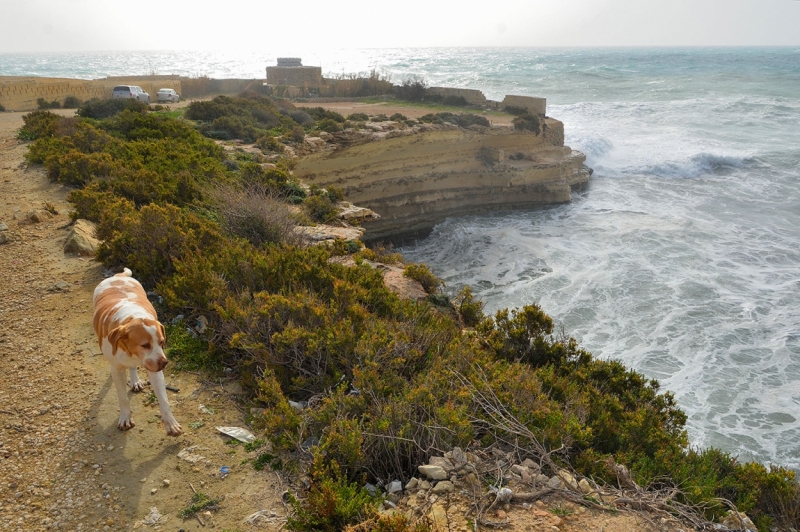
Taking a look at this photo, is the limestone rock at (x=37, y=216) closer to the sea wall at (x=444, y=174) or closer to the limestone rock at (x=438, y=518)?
the limestone rock at (x=438, y=518)

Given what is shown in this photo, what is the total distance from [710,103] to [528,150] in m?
33.1

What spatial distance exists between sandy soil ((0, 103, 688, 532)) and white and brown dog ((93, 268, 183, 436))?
0.89 ft

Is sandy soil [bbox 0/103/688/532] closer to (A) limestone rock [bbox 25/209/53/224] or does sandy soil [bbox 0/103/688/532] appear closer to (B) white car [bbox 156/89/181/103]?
(A) limestone rock [bbox 25/209/53/224]

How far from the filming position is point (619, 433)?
18.4ft

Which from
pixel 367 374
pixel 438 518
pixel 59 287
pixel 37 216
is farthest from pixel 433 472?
pixel 37 216

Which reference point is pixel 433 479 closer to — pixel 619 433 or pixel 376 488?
pixel 376 488

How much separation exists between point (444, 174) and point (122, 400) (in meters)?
20.3

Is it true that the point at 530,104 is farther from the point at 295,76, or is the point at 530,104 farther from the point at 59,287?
the point at 59,287

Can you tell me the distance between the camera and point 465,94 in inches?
1276

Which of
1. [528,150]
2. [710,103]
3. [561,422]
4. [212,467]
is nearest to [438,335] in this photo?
[561,422]

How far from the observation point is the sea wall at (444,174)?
21016 mm

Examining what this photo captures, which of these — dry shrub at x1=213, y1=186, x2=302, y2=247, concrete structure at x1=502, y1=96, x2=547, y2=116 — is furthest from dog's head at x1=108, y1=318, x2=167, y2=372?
concrete structure at x1=502, y1=96, x2=547, y2=116

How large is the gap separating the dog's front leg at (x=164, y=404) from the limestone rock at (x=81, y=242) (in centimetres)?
495

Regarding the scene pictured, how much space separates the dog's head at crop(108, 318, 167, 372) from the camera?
4227 mm
